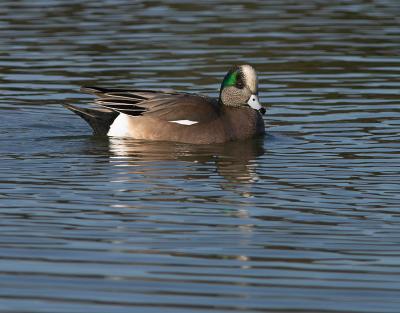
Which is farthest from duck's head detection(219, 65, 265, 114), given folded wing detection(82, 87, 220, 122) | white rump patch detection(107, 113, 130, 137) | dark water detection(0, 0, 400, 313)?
white rump patch detection(107, 113, 130, 137)

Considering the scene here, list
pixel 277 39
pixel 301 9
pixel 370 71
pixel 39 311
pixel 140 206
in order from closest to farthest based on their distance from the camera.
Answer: pixel 39 311 → pixel 140 206 → pixel 370 71 → pixel 277 39 → pixel 301 9

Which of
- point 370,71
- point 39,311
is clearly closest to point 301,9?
point 370,71

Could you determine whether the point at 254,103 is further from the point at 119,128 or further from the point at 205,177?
the point at 205,177

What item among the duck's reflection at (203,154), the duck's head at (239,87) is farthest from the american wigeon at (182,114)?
the duck's reflection at (203,154)

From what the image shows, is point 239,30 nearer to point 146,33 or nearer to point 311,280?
point 146,33

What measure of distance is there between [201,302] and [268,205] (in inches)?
101

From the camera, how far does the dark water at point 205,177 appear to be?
6.59m

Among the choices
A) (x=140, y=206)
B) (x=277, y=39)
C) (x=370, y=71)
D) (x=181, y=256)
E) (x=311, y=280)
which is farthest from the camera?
(x=277, y=39)

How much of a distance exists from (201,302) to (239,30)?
12.6 metres

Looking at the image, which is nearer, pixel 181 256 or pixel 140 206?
pixel 181 256

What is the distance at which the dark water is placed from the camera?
21.6ft

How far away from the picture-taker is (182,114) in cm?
1207

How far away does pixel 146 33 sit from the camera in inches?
722

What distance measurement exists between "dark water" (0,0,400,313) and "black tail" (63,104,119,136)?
17 cm
